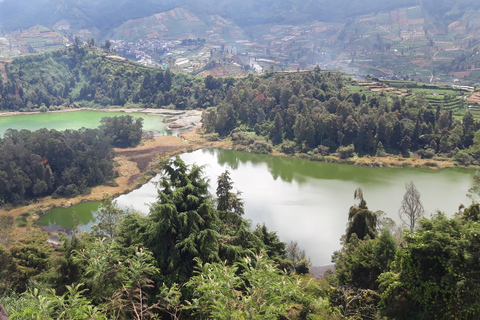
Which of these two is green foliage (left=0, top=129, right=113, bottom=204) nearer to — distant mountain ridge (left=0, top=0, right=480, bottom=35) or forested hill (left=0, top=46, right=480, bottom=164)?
forested hill (left=0, top=46, right=480, bottom=164)

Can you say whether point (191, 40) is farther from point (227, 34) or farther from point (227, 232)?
point (227, 232)

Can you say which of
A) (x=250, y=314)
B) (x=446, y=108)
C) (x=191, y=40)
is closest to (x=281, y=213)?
(x=250, y=314)

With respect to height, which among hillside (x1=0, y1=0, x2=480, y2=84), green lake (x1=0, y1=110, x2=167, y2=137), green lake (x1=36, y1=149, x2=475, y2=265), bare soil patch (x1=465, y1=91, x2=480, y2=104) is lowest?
green lake (x1=36, y1=149, x2=475, y2=265)

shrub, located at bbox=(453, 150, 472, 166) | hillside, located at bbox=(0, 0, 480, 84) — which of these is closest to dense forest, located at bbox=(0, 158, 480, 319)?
shrub, located at bbox=(453, 150, 472, 166)

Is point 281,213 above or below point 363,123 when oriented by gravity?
below

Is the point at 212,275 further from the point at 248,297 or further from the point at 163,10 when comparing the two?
the point at 163,10

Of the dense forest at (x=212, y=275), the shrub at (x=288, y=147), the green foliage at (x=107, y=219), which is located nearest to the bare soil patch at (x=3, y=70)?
the shrub at (x=288, y=147)

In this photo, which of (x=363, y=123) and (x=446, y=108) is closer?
(x=363, y=123)

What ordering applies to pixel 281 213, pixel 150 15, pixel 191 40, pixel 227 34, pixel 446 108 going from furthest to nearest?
pixel 150 15
pixel 227 34
pixel 191 40
pixel 446 108
pixel 281 213
